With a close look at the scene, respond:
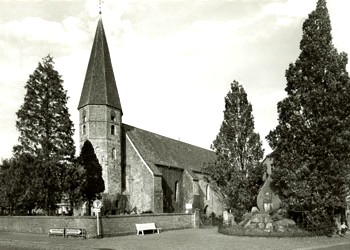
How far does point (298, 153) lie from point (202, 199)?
28.4 meters

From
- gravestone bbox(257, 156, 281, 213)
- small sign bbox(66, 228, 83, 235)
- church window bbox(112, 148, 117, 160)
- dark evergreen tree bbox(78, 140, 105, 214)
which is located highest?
church window bbox(112, 148, 117, 160)

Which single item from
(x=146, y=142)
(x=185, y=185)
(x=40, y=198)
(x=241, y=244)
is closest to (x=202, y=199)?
(x=185, y=185)

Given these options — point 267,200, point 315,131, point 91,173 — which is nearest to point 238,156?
point 267,200

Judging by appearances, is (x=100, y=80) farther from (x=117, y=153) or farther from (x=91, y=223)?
(x=91, y=223)

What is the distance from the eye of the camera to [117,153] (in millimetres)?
43156

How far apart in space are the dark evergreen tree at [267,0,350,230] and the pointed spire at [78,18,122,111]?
2123cm

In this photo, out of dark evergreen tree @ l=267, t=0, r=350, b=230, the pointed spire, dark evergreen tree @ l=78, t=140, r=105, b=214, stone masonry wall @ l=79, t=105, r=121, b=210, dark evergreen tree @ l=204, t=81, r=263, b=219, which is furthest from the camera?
the pointed spire

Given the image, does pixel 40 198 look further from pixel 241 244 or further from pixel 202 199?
pixel 202 199

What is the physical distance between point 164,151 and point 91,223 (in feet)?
86.1

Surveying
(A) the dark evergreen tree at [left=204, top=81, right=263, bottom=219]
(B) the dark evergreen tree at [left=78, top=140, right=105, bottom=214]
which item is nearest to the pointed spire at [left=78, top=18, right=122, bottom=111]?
(B) the dark evergreen tree at [left=78, top=140, right=105, bottom=214]

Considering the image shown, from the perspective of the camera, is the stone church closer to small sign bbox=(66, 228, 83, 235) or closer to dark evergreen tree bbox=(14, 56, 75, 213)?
dark evergreen tree bbox=(14, 56, 75, 213)

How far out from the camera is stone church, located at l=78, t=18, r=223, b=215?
1642 inches

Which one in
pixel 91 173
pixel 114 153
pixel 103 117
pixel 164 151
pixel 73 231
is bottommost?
pixel 73 231

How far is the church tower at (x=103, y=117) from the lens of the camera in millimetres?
41625
